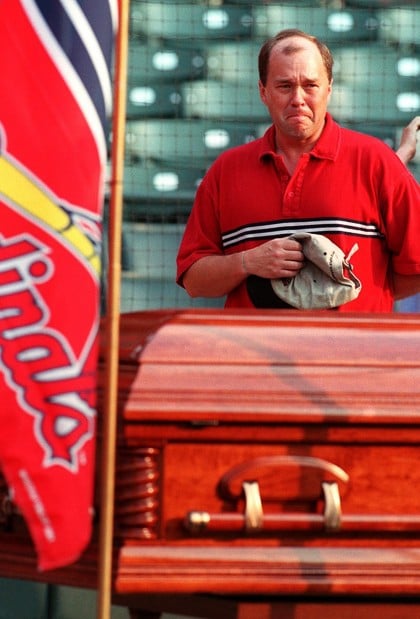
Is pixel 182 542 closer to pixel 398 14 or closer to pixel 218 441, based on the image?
pixel 218 441

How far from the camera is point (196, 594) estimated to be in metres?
1.64

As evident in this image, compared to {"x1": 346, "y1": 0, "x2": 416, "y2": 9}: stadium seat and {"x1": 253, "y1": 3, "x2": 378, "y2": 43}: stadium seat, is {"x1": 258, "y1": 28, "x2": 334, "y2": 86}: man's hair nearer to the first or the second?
{"x1": 253, "y1": 3, "x2": 378, "y2": 43}: stadium seat

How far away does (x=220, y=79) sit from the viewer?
5.30 m

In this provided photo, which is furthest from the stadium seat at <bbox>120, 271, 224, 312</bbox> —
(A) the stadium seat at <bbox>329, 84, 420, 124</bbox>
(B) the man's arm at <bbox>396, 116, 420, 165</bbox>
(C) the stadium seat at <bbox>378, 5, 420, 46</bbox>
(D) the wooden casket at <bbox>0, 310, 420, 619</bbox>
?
(D) the wooden casket at <bbox>0, 310, 420, 619</bbox>

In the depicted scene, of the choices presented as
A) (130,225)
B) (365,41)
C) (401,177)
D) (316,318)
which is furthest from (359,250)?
(365,41)

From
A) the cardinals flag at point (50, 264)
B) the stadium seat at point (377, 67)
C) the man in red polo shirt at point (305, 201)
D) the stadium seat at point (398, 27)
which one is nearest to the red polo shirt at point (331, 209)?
the man in red polo shirt at point (305, 201)

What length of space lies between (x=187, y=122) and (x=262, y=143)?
10.4 feet

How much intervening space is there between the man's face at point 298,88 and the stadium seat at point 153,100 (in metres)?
3.30

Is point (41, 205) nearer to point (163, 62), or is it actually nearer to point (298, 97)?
point (298, 97)

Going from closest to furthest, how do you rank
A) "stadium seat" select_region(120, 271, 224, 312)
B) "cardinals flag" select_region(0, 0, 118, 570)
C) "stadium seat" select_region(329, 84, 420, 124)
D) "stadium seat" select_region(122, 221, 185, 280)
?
"cardinals flag" select_region(0, 0, 118, 570)
"stadium seat" select_region(120, 271, 224, 312)
"stadium seat" select_region(122, 221, 185, 280)
"stadium seat" select_region(329, 84, 420, 124)

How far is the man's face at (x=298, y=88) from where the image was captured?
1.93m

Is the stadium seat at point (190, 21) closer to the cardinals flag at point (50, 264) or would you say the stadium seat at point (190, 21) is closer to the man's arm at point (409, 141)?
the man's arm at point (409, 141)

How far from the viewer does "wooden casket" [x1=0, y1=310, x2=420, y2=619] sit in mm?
1529

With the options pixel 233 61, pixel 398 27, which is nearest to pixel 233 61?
pixel 233 61
